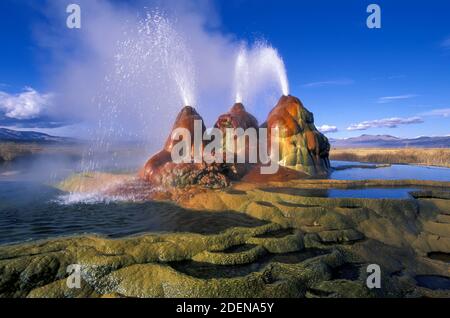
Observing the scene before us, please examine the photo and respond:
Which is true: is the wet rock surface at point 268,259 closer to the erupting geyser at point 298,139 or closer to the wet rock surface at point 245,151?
the wet rock surface at point 245,151

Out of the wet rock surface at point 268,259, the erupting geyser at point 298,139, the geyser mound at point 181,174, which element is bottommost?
the wet rock surface at point 268,259

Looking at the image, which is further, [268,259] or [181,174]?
[181,174]

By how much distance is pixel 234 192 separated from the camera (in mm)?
16266

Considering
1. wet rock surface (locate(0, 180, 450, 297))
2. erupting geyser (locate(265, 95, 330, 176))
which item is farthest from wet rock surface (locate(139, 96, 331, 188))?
wet rock surface (locate(0, 180, 450, 297))

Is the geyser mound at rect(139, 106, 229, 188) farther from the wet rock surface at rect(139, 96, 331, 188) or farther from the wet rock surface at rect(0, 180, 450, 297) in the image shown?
the wet rock surface at rect(0, 180, 450, 297)

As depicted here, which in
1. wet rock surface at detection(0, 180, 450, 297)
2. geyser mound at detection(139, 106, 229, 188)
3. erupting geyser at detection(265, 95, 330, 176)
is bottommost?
wet rock surface at detection(0, 180, 450, 297)

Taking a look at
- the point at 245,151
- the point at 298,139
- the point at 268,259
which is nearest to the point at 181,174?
the point at 245,151

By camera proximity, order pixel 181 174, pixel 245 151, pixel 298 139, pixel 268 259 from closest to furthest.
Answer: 1. pixel 268 259
2. pixel 181 174
3. pixel 245 151
4. pixel 298 139

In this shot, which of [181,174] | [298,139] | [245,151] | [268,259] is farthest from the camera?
[298,139]

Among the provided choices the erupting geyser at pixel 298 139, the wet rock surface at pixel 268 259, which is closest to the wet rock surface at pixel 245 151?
the erupting geyser at pixel 298 139

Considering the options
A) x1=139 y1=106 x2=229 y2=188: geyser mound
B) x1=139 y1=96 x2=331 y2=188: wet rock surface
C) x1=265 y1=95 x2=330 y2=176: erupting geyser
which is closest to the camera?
x1=139 y1=106 x2=229 y2=188: geyser mound

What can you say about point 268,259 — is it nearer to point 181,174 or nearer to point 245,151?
point 181,174

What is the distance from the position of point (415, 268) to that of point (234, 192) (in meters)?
8.95
